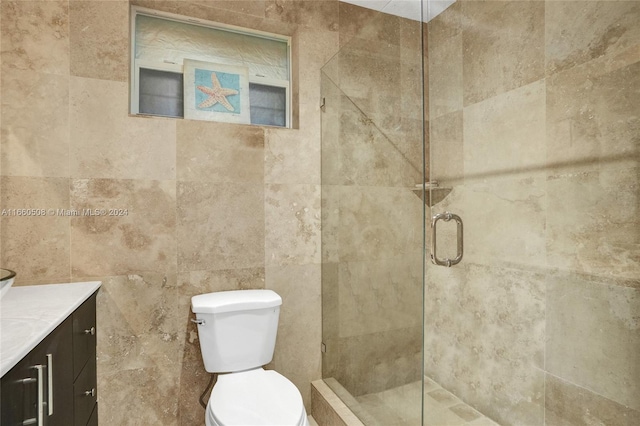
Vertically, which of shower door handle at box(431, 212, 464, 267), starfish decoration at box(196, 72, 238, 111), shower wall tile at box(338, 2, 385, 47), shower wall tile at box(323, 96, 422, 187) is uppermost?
shower wall tile at box(338, 2, 385, 47)

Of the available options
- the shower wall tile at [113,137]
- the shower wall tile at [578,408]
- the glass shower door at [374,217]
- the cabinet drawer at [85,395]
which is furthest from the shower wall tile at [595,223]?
the cabinet drawer at [85,395]

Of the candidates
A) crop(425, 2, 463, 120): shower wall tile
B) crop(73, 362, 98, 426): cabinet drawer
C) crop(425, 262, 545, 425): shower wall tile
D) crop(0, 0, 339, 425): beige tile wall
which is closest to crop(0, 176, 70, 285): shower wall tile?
crop(0, 0, 339, 425): beige tile wall

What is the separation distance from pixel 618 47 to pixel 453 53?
91 cm

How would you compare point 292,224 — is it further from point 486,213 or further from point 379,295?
point 486,213

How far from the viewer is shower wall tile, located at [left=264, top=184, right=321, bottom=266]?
6.39 feet

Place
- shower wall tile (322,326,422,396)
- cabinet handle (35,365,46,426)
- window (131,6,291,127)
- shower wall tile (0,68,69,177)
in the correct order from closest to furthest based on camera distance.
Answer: cabinet handle (35,365,46,426)
shower wall tile (322,326,422,396)
shower wall tile (0,68,69,177)
window (131,6,291,127)

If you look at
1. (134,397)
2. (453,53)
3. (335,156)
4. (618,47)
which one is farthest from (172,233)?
(618,47)

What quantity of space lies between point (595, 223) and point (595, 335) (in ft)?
1.50

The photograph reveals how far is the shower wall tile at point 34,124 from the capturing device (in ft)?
5.01

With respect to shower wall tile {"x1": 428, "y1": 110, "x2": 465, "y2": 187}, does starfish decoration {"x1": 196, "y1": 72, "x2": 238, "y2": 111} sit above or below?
above

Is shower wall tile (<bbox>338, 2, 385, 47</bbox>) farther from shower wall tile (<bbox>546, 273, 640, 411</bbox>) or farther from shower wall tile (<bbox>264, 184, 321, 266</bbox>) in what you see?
shower wall tile (<bbox>546, 273, 640, 411</bbox>)

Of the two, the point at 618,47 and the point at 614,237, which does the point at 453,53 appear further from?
the point at 614,237

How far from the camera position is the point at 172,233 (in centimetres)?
176

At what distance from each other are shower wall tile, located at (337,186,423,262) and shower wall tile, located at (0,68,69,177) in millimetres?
1367
